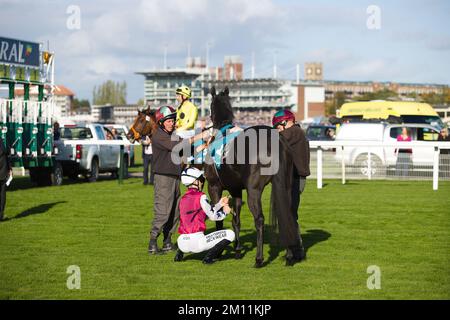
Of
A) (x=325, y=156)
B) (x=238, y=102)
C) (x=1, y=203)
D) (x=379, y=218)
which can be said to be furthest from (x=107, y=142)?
(x=238, y=102)

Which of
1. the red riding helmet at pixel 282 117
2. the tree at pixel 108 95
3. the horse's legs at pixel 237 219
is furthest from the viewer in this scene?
the tree at pixel 108 95

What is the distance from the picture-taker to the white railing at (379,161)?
2281cm

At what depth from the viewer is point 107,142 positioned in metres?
25.7

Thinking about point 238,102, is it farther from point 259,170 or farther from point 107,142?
point 259,170

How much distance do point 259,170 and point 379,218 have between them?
6.17 meters

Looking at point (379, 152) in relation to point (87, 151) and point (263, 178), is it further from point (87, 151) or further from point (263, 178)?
point (263, 178)

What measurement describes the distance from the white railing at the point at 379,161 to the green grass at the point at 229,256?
3.47 m

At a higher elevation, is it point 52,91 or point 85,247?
point 52,91

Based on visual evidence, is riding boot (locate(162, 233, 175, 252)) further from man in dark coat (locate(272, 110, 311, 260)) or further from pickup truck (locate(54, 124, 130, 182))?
pickup truck (locate(54, 124, 130, 182))

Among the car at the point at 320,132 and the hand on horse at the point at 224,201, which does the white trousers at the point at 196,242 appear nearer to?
A: the hand on horse at the point at 224,201

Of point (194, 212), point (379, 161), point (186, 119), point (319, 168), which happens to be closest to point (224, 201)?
point (194, 212)

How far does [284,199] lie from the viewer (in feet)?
33.4

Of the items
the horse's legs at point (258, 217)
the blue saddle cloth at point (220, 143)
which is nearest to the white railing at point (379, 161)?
the blue saddle cloth at point (220, 143)

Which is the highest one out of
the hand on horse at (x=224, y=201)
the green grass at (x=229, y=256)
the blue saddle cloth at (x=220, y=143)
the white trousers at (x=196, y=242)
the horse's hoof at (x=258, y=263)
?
the blue saddle cloth at (x=220, y=143)
